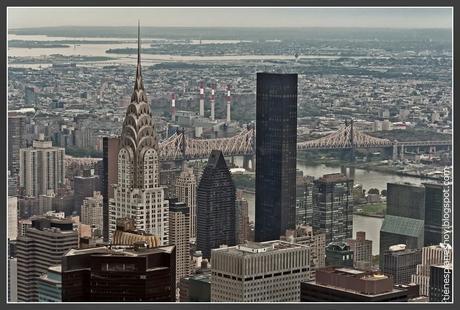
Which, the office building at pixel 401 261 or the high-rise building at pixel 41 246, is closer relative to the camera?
the high-rise building at pixel 41 246

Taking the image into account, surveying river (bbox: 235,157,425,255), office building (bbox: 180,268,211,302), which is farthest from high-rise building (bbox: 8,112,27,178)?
river (bbox: 235,157,425,255)

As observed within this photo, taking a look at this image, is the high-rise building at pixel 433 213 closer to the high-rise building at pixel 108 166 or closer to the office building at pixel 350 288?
the office building at pixel 350 288

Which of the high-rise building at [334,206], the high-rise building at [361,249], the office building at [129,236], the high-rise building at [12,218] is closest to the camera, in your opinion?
the high-rise building at [12,218]

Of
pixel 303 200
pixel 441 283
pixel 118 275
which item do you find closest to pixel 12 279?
pixel 118 275

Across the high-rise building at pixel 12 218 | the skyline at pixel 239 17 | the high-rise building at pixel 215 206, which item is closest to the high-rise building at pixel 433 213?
the skyline at pixel 239 17

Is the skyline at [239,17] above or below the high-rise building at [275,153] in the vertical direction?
above

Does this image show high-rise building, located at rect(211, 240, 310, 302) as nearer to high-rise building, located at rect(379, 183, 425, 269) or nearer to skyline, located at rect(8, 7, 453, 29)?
high-rise building, located at rect(379, 183, 425, 269)
